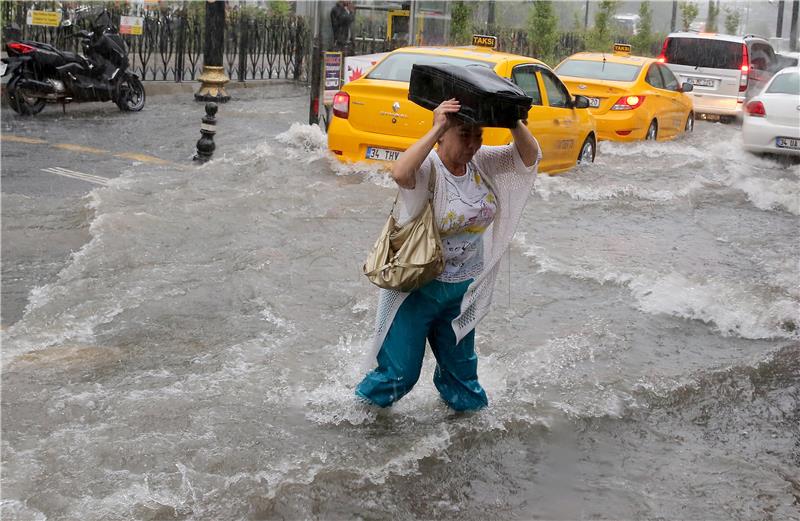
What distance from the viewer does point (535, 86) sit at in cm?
1168

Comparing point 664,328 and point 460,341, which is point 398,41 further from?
point 460,341

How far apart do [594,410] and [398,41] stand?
703 inches

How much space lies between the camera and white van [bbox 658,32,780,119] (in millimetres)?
21203

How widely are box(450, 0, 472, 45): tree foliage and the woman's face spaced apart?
22.0 m

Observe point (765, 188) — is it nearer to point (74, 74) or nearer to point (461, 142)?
point (461, 142)

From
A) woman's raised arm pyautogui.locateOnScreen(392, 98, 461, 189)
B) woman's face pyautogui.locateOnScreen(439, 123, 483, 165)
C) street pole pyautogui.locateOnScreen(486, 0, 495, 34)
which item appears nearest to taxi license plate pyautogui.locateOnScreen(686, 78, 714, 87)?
street pole pyautogui.locateOnScreen(486, 0, 495, 34)

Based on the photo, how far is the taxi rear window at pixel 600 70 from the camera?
15.9 metres

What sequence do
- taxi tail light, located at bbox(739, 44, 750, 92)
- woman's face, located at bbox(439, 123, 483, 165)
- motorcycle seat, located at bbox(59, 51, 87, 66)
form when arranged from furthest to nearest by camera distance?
taxi tail light, located at bbox(739, 44, 750, 92) → motorcycle seat, located at bbox(59, 51, 87, 66) → woman's face, located at bbox(439, 123, 483, 165)

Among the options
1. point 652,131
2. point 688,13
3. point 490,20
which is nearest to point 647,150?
point 652,131

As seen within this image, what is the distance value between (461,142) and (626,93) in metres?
11.5

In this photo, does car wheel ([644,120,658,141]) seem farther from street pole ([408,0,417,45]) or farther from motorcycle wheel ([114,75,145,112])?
motorcycle wheel ([114,75,145,112])

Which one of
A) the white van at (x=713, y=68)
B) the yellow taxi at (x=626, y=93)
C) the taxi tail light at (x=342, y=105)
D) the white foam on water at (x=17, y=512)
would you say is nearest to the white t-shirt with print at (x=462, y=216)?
the white foam on water at (x=17, y=512)

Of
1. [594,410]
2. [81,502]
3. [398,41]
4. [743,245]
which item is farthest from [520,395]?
[398,41]

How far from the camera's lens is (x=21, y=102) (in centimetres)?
1502
